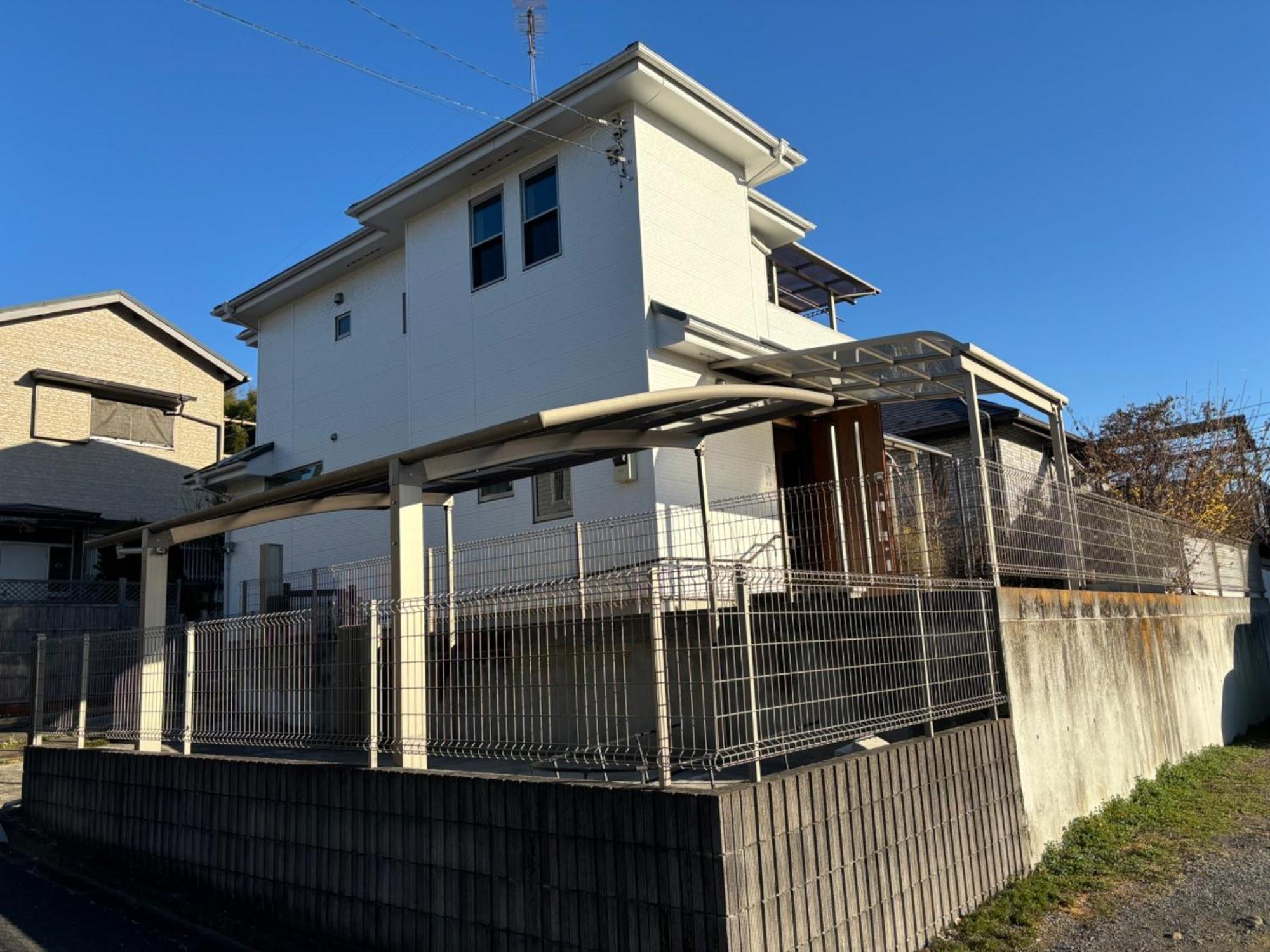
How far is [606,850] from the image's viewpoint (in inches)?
154

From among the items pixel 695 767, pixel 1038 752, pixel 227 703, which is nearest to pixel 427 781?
pixel 695 767

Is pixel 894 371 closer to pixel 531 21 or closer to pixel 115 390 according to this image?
pixel 531 21

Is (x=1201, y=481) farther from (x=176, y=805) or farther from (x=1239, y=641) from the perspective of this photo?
(x=176, y=805)

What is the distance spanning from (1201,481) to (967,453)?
406cm

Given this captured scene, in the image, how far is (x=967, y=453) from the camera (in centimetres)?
1722

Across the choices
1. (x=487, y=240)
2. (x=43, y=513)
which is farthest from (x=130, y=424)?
(x=487, y=240)

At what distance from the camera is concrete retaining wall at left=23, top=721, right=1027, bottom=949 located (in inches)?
146

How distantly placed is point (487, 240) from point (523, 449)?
23.5 feet

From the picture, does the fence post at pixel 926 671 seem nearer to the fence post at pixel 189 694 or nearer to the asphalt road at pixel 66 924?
the asphalt road at pixel 66 924

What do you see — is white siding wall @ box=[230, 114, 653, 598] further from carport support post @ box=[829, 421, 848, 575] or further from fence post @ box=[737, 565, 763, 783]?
fence post @ box=[737, 565, 763, 783]

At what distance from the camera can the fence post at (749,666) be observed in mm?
3984

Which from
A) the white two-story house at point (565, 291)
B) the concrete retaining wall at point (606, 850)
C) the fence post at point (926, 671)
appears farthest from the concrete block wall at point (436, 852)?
the white two-story house at point (565, 291)

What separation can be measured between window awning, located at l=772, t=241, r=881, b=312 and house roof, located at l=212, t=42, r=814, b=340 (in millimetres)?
913

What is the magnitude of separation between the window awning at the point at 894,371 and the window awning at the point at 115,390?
16111mm
